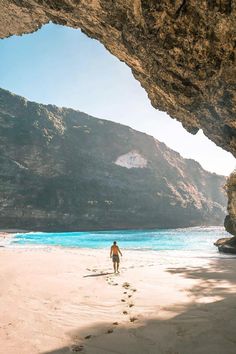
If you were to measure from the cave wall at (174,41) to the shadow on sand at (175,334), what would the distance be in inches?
204

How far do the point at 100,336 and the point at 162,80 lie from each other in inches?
271

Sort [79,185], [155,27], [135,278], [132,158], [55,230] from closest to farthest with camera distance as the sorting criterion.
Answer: [155,27], [135,278], [55,230], [79,185], [132,158]

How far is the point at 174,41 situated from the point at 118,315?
679 cm

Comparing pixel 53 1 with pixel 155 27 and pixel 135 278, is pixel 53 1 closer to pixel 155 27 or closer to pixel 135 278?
pixel 155 27

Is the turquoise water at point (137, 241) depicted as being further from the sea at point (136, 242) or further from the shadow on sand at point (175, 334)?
the shadow on sand at point (175, 334)

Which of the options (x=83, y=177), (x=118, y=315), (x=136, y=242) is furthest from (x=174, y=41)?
(x=83, y=177)

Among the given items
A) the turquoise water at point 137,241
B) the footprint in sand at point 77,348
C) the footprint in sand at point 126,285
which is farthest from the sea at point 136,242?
the footprint in sand at point 77,348

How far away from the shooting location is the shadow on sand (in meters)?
5.46

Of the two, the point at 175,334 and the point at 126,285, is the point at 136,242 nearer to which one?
the point at 126,285

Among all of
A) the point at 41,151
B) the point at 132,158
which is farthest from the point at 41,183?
the point at 132,158

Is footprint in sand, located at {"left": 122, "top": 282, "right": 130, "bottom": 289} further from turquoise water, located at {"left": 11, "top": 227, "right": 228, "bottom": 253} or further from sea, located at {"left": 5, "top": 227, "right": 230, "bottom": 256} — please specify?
turquoise water, located at {"left": 11, "top": 227, "right": 228, "bottom": 253}

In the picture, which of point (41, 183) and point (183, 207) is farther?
point (183, 207)

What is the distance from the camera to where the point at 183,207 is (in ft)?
354

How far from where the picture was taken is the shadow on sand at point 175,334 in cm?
546
